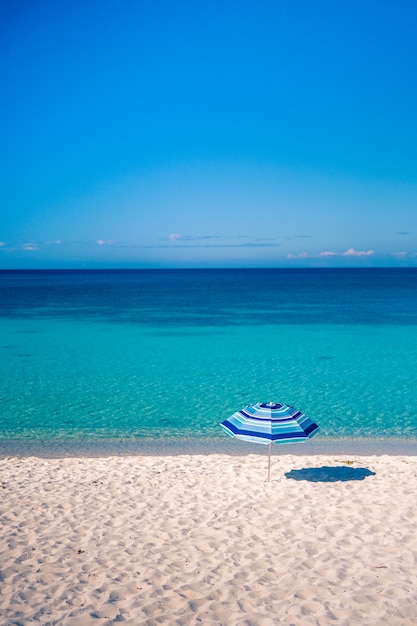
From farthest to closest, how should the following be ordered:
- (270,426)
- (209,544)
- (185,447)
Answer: (185,447) → (270,426) → (209,544)

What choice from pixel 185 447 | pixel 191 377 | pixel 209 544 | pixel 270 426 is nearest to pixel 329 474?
pixel 270 426

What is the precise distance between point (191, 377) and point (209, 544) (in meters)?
15.7

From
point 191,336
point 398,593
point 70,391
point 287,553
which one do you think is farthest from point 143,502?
point 191,336

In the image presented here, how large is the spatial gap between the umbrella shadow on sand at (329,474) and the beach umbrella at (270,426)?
1655 mm

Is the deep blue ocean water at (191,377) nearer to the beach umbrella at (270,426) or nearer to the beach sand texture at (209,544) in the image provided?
the beach sand texture at (209,544)

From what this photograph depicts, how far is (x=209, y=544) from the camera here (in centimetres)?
782

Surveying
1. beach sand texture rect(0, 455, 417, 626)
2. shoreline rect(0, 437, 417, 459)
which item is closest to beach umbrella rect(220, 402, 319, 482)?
beach sand texture rect(0, 455, 417, 626)

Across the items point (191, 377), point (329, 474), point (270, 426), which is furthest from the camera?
point (191, 377)

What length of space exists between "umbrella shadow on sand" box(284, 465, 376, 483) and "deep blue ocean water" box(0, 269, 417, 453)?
3.04 metres

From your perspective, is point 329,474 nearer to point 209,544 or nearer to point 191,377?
point 209,544

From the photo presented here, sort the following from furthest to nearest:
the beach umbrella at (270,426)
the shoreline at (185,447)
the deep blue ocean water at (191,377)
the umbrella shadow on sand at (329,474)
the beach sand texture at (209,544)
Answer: the deep blue ocean water at (191,377) < the shoreline at (185,447) < the umbrella shadow on sand at (329,474) < the beach umbrella at (270,426) < the beach sand texture at (209,544)

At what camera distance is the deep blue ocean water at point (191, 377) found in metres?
15.8

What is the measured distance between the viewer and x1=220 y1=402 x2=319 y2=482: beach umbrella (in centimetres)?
942

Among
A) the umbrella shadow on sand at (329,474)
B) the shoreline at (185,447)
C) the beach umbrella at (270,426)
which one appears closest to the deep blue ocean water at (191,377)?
the shoreline at (185,447)
